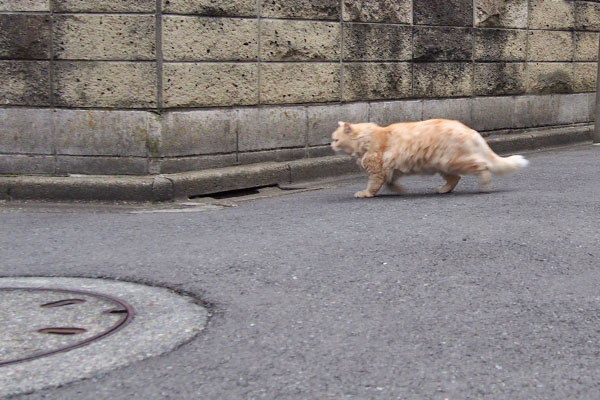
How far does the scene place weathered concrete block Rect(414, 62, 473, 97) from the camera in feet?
31.8

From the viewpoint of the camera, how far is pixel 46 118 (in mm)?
7559

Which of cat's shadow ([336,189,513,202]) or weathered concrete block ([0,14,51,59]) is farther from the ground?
weathered concrete block ([0,14,51,59])

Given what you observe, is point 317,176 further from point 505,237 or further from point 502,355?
point 502,355

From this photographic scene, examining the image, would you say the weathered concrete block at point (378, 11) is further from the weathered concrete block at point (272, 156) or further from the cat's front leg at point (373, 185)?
the cat's front leg at point (373, 185)

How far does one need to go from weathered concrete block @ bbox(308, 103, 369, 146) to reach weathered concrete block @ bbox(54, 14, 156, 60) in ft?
6.64

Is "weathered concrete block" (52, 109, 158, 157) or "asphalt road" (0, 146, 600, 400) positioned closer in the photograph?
"asphalt road" (0, 146, 600, 400)

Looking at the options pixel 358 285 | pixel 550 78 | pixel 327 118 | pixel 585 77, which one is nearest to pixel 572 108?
pixel 585 77

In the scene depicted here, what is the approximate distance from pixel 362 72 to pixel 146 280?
5207 millimetres

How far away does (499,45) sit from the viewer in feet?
34.7

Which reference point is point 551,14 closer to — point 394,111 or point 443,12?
point 443,12

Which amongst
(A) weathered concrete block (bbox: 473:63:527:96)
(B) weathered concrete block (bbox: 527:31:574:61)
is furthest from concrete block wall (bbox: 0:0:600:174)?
(B) weathered concrete block (bbox: 527:31:574:61)

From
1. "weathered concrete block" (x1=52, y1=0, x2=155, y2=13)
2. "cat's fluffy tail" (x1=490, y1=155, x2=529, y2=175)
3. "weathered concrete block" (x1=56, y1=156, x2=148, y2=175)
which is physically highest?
"weathered concrete block" (x1=52, y1=0, x2=155, y2=13)

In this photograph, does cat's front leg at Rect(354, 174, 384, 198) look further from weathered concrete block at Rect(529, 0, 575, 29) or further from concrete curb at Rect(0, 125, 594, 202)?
weathered concrete block at Rect(529, 0, 575, 29)

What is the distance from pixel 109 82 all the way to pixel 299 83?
2047 mm
